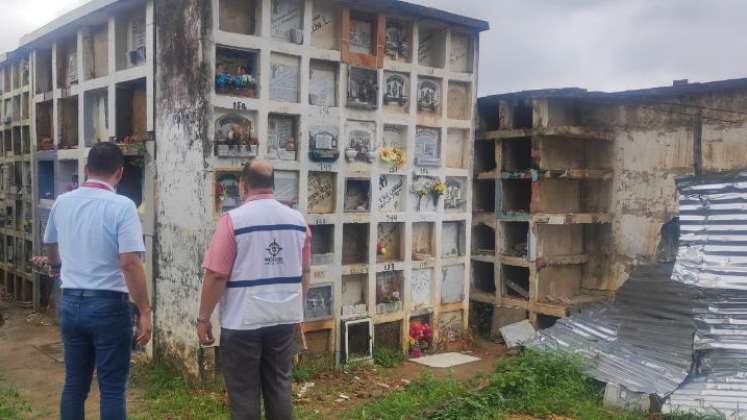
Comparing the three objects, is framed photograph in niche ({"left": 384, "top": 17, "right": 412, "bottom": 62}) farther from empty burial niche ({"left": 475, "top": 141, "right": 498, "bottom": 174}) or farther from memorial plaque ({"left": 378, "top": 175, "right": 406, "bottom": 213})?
empty burial niche ({"left": 475, "top": 141, "right": 498, "bottom": 174})

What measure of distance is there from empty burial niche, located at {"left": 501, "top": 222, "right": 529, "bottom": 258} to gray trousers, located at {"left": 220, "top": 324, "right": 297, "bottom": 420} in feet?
16.4

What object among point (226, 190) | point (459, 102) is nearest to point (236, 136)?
point (226, 190)

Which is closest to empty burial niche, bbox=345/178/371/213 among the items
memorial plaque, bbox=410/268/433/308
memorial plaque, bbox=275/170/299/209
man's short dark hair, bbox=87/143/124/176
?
memorial plaque, bbox=275/170/299/209

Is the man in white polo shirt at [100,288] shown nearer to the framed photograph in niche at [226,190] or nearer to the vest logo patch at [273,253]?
the vest logo patch at [273,253]

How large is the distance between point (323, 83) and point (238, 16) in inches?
43.1

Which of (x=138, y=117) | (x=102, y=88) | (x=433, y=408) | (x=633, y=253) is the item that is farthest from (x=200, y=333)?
(x=633, y=253)

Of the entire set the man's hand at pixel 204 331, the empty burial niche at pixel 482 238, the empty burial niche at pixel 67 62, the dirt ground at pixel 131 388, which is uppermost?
the empty burial niche at pixel 67 62

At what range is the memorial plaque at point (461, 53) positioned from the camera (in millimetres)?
7945

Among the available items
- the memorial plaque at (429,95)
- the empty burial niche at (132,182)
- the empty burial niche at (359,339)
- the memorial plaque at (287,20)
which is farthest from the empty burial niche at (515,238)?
the empty burial niche at (132,182)

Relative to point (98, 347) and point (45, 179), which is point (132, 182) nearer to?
point (45, 179)

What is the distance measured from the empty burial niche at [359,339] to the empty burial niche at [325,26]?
9.71 feet

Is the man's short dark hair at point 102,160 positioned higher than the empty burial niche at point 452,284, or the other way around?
the man's short dark hair at point 102,160

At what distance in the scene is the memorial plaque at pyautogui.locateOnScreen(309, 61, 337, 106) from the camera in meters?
6.72

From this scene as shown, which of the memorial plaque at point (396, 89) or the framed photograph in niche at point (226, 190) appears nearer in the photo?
the framed photograph in niche at point (226, 190)
